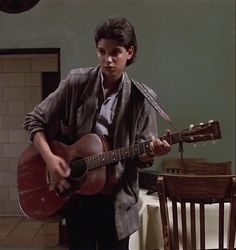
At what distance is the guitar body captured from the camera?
5.00 feet

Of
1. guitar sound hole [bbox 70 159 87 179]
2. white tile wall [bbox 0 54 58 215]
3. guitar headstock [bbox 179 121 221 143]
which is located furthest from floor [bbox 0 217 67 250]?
guitar headstock [bbox 179 121 221 143]

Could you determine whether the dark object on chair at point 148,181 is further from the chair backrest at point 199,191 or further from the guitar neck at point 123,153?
the guitar neck at point 123,153

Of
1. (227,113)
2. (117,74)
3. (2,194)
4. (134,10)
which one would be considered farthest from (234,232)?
(2,194)

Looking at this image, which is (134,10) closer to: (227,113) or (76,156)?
(227,113)

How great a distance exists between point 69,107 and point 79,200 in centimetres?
30

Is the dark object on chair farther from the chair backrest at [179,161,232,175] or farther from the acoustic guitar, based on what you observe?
the acoustic guitar

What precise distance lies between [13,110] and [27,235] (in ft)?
5.01

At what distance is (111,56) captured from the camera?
1.48 m

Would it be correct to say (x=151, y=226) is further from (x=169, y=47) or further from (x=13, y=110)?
(x=13, y=110)

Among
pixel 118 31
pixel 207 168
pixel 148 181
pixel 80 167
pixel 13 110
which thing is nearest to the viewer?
pixel 118 31

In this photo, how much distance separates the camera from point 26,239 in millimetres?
4035

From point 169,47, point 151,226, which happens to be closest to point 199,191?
point 151,226

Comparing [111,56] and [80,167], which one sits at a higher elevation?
[111,56]

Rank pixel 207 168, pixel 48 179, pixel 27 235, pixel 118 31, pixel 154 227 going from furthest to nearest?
pixel 27 235, pixel 207 168, pixel 154 227, pixel 48 179, pixel 118 31
